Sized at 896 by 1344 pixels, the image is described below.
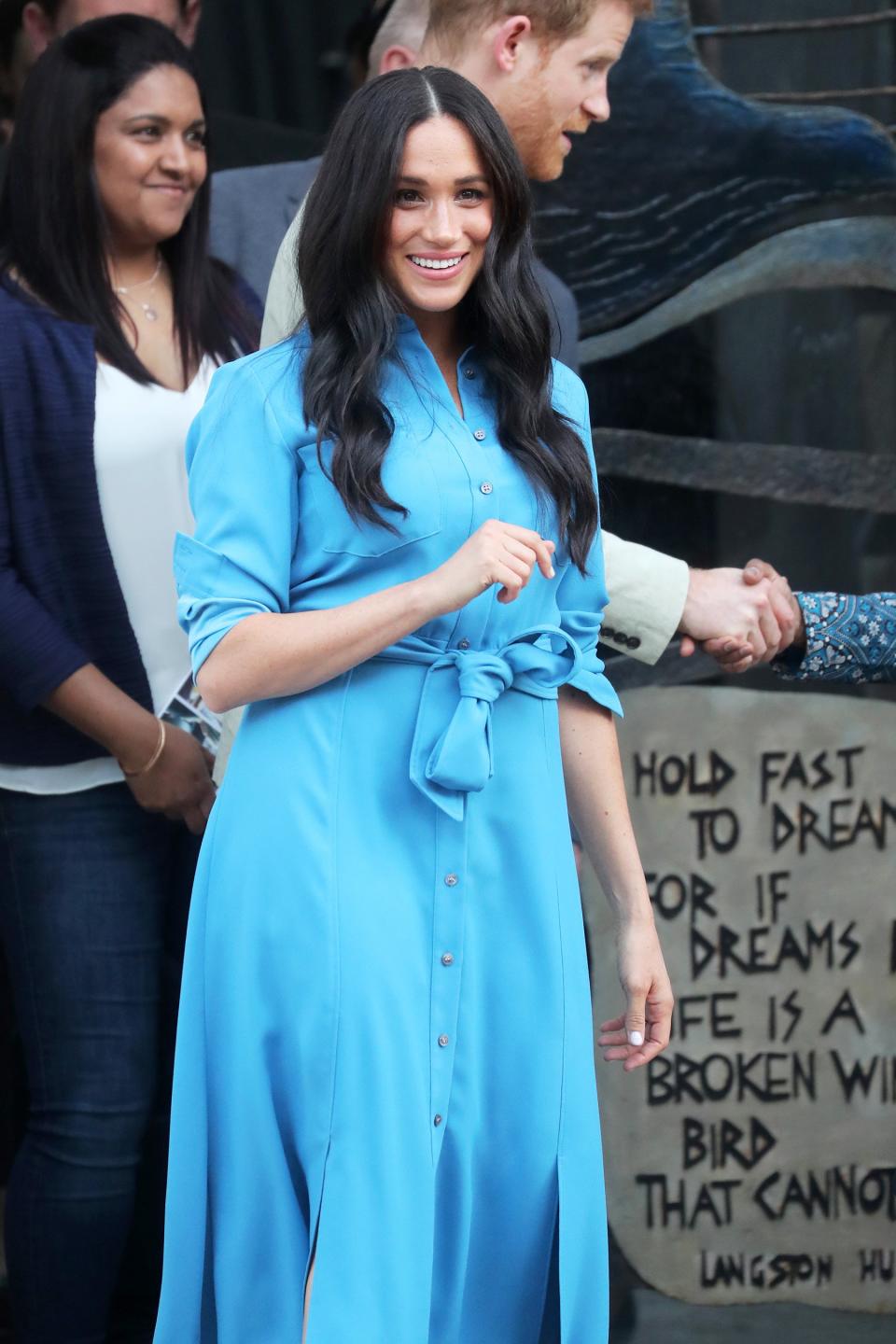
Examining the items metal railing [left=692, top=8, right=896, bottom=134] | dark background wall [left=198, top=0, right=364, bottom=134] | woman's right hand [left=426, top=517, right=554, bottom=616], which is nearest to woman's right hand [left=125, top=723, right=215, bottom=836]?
woman's right hand [left=426, top=517, right=554, bottom=616]

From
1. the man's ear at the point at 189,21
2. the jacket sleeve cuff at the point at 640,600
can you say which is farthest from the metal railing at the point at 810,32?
the jacket sleeve cuff at the point at 640,600

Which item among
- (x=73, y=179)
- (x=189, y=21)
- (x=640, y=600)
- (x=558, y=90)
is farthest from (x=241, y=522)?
(x=189, y=21)

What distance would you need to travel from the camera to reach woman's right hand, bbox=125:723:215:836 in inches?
107

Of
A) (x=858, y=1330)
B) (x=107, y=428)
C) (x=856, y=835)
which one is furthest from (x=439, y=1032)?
(x=858, y=1330)

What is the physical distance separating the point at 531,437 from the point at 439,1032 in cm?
68

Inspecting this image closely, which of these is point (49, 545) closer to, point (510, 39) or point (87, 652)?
point (87, 652)

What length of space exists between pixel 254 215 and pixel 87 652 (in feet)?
2.91

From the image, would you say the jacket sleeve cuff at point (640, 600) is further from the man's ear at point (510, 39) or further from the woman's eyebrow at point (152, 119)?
the woman's eyebrow at point (152, 119)

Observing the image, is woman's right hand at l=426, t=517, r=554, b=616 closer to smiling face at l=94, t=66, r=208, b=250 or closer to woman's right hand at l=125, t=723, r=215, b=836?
woman's right hand at l=125, t=723, r=215, b=836

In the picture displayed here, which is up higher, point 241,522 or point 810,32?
point 810,32

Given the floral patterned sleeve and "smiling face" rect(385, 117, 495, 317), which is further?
the floral patterned sleeve

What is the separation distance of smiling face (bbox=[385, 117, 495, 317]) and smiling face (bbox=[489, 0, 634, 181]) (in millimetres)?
666

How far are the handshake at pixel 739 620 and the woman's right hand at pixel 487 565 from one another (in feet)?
2.81

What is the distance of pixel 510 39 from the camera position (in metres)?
2.78
